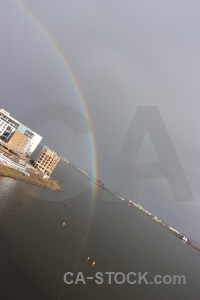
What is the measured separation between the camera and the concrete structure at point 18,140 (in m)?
97.1

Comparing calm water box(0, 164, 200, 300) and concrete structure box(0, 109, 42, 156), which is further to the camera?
concrete structure box(0, 109, 42, 156)

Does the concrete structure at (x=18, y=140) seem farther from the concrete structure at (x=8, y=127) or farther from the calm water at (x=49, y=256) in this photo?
the calm water at (x=49, y=256)

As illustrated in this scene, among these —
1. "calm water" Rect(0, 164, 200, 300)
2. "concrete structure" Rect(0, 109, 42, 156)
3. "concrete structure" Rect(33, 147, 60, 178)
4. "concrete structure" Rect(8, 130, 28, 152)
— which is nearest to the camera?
"calm water" Rect(0, 164, 200, 300)

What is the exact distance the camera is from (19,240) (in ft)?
115

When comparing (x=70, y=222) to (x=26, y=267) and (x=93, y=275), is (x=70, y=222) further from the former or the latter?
(x=26, y=267)

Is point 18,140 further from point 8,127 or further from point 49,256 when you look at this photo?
point 49,256

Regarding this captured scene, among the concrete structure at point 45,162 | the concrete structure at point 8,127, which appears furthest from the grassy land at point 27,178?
the concrete structure at point 8,127

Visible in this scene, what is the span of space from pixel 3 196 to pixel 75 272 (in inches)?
901

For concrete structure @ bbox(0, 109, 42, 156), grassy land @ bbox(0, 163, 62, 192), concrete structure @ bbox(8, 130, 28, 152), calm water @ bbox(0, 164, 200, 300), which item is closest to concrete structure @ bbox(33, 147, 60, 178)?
grassy land @ bbox(0, 163, 62, 192)

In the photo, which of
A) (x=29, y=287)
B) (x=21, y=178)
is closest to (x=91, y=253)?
(x=29, y=287)

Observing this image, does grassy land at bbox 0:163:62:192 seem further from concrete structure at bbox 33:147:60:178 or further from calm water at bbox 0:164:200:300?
concrete structure at bbox 33:147:60:178

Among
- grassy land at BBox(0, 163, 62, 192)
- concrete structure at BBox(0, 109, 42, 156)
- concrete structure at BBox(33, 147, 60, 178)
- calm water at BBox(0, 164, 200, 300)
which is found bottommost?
calm water at BBox(0, 164, 200, 300)

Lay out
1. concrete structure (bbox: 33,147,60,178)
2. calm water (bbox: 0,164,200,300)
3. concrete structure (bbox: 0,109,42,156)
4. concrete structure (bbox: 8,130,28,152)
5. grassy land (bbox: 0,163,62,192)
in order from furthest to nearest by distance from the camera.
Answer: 1. concrete structure (bbox: 0,109,42,156)
2. concrete structure (bbox: 8,130,28,152)
3. concrete structure (bbox: 33,147,60,178)
4. grassy land (bbox: 0,163,62,192)
5. calm water (bbox: 0,164,200,300)

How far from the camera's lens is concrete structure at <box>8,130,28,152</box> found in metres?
97.1
